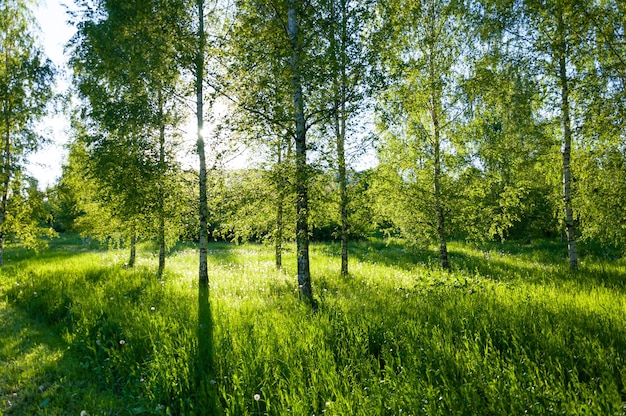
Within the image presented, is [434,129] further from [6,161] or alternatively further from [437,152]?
[6,161]

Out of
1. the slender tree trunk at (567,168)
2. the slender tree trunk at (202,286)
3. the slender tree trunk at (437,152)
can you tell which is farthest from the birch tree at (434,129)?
the slender tree trunk at (202,286)

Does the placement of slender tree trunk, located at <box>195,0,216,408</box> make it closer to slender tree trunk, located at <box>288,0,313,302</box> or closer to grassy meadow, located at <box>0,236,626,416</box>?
grassy meadow, located at <box>0,236,626,416</box>

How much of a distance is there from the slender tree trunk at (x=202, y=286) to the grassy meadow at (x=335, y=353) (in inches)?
5.5

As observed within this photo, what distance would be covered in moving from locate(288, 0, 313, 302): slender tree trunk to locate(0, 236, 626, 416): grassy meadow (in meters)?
0.63

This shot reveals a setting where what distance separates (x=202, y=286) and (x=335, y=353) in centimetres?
557

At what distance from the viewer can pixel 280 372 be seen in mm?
4102

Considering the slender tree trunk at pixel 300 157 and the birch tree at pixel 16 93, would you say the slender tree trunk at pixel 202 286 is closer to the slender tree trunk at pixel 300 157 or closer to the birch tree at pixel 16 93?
the slender tree trunk at pixel 300 157

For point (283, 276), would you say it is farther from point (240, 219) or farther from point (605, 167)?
point (605, 167)

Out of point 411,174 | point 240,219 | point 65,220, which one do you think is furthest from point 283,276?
point 65,220

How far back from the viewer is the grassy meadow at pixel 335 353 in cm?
329

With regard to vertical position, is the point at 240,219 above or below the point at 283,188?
below

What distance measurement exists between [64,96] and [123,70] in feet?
25.2

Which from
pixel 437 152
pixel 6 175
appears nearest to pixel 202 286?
pixel 437 152

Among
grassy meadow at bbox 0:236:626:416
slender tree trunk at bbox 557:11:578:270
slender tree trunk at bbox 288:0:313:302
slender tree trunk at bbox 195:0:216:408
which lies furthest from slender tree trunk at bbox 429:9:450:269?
slender tree trunk at bbox 195:0:216:408
